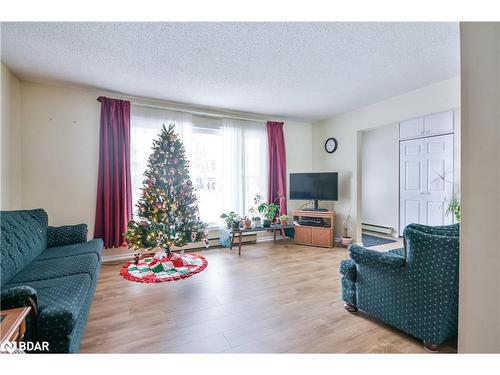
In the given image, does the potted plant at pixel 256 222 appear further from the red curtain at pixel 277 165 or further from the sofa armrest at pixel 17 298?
the sofa armrest at pixel 17 298

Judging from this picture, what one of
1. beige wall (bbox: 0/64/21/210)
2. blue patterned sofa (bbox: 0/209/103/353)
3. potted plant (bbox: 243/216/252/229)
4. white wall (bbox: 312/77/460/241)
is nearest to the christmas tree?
blue patterned sofa (bbox: 0/209/103/353)

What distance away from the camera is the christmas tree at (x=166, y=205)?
305cm

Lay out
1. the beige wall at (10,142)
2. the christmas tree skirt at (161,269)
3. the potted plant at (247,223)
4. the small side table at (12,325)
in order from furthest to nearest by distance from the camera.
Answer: the potted plant at (247,223), the christmas tree skirt at (161,269), the beige wall at (10,142), the small side table at (12,325)

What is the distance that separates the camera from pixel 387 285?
1779 mm

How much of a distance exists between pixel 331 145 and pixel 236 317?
12.6 feet

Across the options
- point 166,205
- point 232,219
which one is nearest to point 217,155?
point 232,219

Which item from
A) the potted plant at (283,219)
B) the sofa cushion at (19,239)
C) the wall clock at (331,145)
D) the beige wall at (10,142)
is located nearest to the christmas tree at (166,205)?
the sofa cushion at (19,239)

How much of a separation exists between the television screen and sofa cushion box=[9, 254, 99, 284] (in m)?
3.50

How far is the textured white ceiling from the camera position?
2.01 meters

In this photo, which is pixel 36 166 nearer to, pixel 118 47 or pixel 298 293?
pixel 118 47

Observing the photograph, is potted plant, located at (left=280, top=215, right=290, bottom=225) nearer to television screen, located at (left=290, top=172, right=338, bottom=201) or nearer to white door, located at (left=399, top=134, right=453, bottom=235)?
television screen, located at (left=290, top=172, right=338, bottom=201)

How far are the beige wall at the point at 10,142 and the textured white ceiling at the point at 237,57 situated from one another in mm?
228

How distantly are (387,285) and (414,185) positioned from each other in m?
3.65
